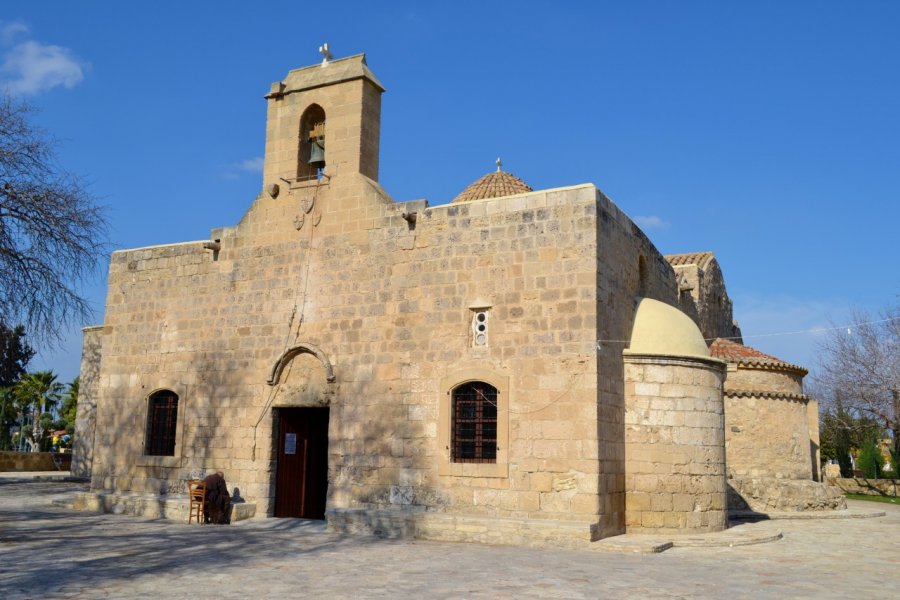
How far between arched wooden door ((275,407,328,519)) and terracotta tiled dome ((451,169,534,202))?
5.70 meters

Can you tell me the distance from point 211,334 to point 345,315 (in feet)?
9.76

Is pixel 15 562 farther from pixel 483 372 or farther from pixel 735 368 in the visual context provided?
pixel 735 368

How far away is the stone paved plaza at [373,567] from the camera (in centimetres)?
682

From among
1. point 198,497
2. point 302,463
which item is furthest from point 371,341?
point 198,497

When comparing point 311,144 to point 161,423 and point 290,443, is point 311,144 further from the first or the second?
point 161,423

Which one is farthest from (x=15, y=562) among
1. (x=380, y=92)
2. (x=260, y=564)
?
(x=380, y=92)

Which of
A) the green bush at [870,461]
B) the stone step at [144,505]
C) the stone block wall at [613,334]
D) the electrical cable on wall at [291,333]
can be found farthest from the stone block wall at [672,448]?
the green bush at [870,461]

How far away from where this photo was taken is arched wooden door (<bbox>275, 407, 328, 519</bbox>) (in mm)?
12719

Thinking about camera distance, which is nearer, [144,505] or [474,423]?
[474,423]

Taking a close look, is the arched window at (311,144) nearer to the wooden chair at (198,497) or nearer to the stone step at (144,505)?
the wooden chair at (198,497)

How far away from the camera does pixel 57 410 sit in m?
45.4

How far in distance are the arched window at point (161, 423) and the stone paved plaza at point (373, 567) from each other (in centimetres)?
231

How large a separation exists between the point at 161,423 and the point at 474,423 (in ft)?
21.6

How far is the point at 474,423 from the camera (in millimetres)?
11078
